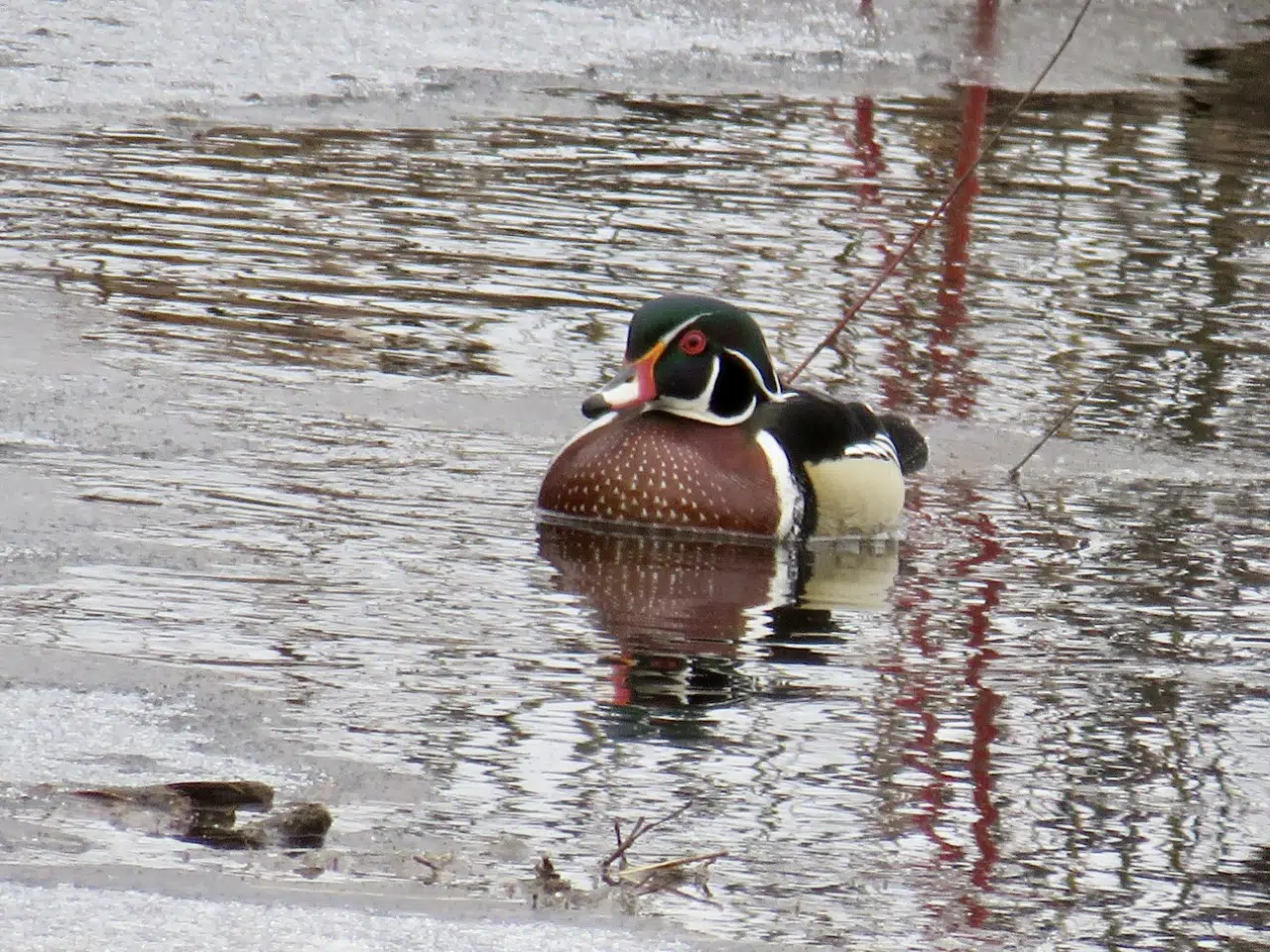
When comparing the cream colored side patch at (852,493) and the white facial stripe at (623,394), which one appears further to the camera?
the cream colored side patch at (852,493)

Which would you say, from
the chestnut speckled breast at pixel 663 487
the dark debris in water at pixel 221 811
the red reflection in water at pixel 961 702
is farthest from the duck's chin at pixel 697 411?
the dark debris in water at pixel 221 811

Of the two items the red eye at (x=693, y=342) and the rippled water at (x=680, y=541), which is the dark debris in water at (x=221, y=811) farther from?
the red eye at (x=693, y=342)

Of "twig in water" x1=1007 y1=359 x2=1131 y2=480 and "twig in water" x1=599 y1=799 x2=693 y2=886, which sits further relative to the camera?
"twig in water" x1=1007 y1=359 x2=1131 y2=480

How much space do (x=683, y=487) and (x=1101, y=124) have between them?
7.48 metres

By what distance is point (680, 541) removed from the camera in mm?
6633

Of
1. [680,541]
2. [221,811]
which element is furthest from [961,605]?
[221,811]

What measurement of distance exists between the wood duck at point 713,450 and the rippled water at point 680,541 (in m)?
0.13

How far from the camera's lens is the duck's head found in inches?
264

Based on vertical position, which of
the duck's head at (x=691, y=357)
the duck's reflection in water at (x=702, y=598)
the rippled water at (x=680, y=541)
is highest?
the duck's head at (x=691, y=357)

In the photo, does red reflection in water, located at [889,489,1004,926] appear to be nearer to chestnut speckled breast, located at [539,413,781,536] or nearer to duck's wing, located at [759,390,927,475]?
duck's wing, located at [759,390,927,475]

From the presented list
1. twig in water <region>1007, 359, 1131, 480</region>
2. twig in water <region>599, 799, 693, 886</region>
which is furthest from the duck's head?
twig in water <region>599, 799, 693, 886</region>

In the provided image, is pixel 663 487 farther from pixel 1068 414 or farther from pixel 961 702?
pixel 961 702

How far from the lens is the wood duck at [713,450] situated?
663 centimetres

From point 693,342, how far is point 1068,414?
3.83 ft
